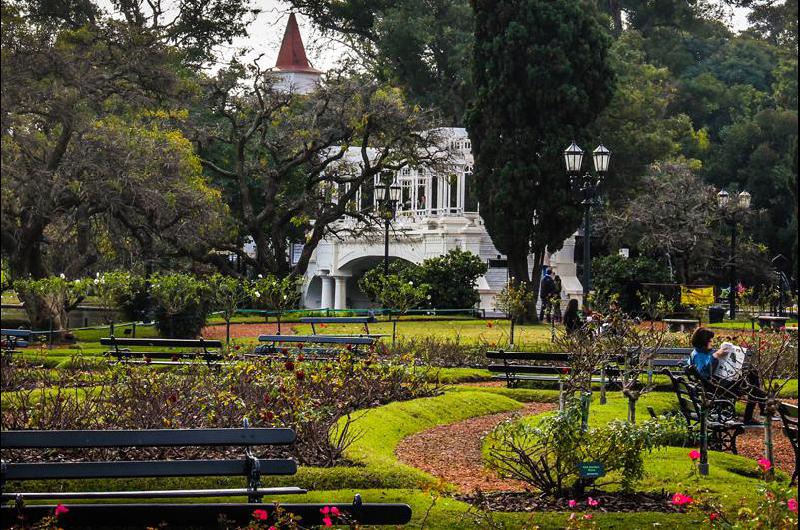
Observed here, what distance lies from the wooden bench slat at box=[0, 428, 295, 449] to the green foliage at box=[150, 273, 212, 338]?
15649mm

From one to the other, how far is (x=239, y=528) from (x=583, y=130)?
29.0 meters

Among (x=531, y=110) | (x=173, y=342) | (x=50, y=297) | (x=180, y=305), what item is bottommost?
(x=173, y=342)

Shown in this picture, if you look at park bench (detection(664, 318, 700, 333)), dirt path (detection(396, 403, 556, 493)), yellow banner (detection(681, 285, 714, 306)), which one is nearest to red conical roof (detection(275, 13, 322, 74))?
yellow banner (detection(681, 285, 714, 306))

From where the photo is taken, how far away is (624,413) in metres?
15.3

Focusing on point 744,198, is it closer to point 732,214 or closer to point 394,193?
point 732,214

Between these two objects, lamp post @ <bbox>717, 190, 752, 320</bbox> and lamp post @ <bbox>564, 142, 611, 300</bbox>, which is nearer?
lamp post @ <bbox>564, 142, 611, 300</bbox>

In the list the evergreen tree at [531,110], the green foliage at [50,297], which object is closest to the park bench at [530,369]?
the green foliage at [50,297]

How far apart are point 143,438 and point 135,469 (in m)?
0.27

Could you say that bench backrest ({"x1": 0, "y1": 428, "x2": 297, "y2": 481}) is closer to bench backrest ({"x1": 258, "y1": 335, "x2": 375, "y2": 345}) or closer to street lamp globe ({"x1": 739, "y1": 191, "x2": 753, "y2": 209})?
bench backrest ({"x1": 258, "y1": 335, "x2": 375, "y2": 345})

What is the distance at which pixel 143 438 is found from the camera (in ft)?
25.3

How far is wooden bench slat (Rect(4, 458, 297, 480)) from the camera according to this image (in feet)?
25.3

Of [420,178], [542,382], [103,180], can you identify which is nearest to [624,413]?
[542,382]

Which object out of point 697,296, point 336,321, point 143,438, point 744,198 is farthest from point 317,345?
point 744,198

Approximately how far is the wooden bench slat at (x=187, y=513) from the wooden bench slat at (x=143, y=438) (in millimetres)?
378
